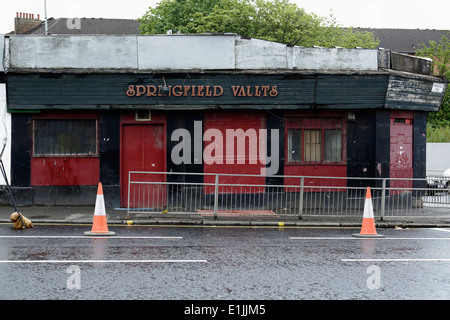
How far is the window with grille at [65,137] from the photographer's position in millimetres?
16203

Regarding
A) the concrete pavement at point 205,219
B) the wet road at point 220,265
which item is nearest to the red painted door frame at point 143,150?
the concrete pavement at point 205,219

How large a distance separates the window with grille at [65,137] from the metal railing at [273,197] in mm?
1796

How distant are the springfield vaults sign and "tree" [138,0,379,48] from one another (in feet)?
75.1

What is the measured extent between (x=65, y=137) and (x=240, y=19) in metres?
26.3

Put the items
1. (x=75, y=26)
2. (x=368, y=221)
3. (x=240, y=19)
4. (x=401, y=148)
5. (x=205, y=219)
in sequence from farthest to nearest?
1. (x=75, y=26)
2. (x=240, y=19)
3. (x=401, y=148)
4. (x=205, y=219)
5. (x=368, y=221)

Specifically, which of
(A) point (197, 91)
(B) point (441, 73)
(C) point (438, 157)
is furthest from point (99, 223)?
(B) point (441, 73)

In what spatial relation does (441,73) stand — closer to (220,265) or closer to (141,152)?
(141,152)

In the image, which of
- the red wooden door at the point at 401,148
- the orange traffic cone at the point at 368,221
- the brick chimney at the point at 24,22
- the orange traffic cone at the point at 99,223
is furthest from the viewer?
the brick chimney at the point at 24,22

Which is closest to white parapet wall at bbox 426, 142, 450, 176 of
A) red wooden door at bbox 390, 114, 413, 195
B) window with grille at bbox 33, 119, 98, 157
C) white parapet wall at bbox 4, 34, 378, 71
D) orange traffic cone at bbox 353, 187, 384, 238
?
red wooden door at bbox 390, 114, 413, 195

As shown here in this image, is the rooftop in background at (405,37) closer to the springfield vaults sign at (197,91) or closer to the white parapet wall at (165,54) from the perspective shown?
the white parapet wall at (165,54)

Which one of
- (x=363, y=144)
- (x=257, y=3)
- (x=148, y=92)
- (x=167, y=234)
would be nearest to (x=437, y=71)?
(x=257, y=3)

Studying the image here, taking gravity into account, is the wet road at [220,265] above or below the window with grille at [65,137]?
below

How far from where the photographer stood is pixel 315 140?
16.8 metres

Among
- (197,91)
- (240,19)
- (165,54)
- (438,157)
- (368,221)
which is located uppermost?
(240,19)
